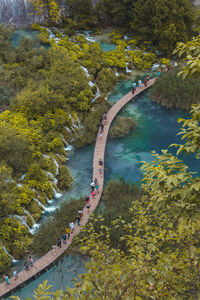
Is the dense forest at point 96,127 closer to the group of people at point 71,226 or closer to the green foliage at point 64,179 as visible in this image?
the green foliage at point 64,179

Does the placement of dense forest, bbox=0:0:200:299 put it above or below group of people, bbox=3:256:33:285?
above

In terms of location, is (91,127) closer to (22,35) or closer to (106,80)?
(106,80)

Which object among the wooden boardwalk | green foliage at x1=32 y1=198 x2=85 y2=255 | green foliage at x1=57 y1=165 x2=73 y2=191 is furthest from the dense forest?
the wooden boardwalk

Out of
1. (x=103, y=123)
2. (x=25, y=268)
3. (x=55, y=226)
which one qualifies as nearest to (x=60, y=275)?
(x=25, y=268)

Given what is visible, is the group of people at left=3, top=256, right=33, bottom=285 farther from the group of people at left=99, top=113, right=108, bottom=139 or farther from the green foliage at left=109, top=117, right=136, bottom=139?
the green foliage at left=109, top=117, right=136, bottom=139

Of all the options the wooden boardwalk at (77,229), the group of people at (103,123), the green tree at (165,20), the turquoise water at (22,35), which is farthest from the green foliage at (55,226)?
the green tree at (165,20)
